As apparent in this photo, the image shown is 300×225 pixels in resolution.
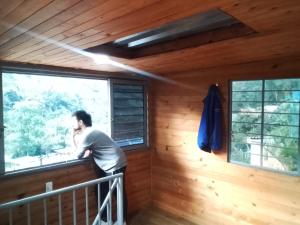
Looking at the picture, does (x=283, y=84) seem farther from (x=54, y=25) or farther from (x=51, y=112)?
(x=51, y=112)

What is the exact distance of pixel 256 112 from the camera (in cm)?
284

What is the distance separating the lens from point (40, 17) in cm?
128

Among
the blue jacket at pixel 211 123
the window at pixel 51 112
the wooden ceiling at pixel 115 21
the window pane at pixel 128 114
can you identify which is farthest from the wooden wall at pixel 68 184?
the wooden ceiling at pixel 115 21

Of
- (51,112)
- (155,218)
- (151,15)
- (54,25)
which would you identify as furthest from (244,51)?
(155,218)

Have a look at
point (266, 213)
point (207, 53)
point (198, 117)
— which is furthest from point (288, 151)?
point (207, 53)

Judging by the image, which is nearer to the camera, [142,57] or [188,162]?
[142,57]

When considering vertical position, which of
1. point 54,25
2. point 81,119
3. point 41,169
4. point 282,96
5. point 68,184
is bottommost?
point 68,184

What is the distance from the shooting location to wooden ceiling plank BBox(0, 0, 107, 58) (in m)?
1.16

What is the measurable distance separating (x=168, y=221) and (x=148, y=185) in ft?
2.28

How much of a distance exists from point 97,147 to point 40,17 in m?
1.98

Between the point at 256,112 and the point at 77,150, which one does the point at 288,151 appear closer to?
the point at 256,112

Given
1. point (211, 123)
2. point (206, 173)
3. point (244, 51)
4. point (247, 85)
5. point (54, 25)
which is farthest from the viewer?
point (206, 173)

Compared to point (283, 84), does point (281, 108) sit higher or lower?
lower

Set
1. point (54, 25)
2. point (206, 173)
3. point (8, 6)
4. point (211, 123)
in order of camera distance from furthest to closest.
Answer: point (206, 173)
point (211, 123)
point (54, 25)
point (8, 6)
